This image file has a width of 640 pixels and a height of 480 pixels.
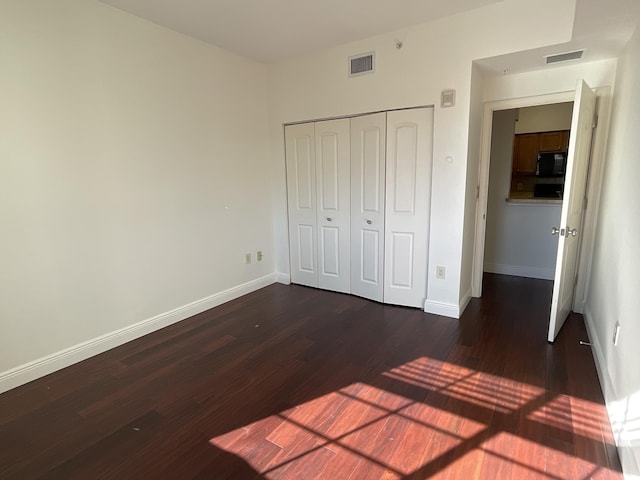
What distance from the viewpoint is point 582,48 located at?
102 inches

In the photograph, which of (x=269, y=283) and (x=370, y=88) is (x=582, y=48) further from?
(x=269, y=283)

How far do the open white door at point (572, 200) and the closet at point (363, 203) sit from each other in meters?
1.10

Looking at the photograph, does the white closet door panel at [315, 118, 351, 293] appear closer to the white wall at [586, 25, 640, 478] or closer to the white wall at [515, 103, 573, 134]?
the white wall at [586, 25, 640, 478]

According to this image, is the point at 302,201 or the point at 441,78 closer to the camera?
the point at 441,78

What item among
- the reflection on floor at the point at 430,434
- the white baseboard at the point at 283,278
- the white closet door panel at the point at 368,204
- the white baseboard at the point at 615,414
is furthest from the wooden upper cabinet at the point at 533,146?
the reflection on floor at the point at 430,434

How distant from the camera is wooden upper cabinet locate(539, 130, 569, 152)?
5.45 meters

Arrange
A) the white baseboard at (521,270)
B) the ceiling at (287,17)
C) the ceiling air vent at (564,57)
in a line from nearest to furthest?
the ceiling at (287,17) → the ceiling air vent at (564,57) → the white baseboard at (521,270)

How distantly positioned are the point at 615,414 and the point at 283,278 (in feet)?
11.2

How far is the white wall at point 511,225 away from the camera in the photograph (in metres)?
4.27

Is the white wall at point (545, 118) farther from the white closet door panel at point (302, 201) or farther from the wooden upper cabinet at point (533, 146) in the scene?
the white closet door panel at point (302, 201)

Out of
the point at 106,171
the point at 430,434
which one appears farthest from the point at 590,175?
the point at 106,171

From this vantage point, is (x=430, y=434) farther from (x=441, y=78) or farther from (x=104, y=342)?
(x=441, y=78)

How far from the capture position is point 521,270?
14.8 feet

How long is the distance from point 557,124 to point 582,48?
132 inches
